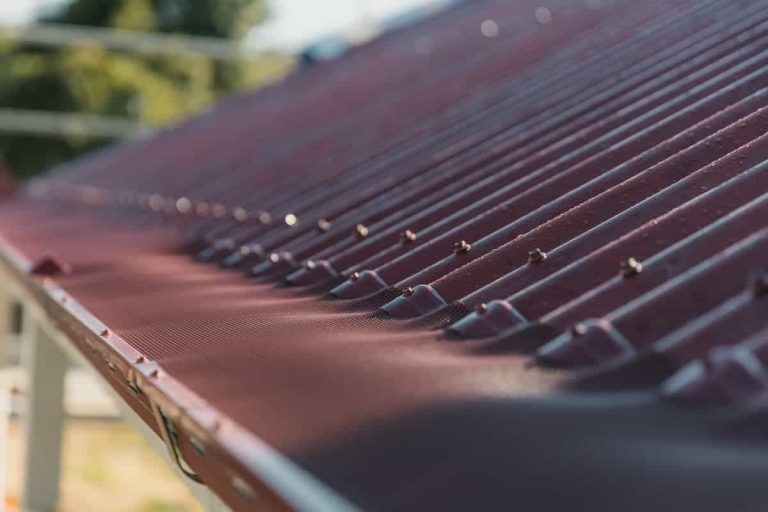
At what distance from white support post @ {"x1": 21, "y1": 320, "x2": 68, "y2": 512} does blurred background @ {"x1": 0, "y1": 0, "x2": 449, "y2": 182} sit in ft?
12.6

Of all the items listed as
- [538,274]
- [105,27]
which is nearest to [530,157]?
[538,274]

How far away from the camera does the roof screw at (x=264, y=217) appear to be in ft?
13.7

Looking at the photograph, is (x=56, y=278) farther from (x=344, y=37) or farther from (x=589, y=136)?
(x=344, y=37)

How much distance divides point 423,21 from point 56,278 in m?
6.26

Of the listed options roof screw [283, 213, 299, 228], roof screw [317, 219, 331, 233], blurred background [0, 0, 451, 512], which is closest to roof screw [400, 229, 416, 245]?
roof screw [317, 219, 331, 233]

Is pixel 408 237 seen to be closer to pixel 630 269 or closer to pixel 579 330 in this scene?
pixel 630 269

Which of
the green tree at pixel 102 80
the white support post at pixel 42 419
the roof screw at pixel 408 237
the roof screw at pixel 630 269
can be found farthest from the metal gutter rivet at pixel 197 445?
the green tree at pixel 102 80

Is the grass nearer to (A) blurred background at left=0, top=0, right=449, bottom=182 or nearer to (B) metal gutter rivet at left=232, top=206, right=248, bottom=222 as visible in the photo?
(A) blurred background at left=0, top=0, right=449, bottom=182

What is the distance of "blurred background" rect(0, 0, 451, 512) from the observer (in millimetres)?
9539

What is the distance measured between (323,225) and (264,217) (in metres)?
0.68

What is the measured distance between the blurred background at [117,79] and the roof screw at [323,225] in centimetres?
172

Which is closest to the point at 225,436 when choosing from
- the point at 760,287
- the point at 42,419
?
the point at 760,287

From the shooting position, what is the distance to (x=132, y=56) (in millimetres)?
27141

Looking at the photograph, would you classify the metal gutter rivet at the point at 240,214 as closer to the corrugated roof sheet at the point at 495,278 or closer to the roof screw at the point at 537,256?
the corrugated roof sheet at the point at 495,278
